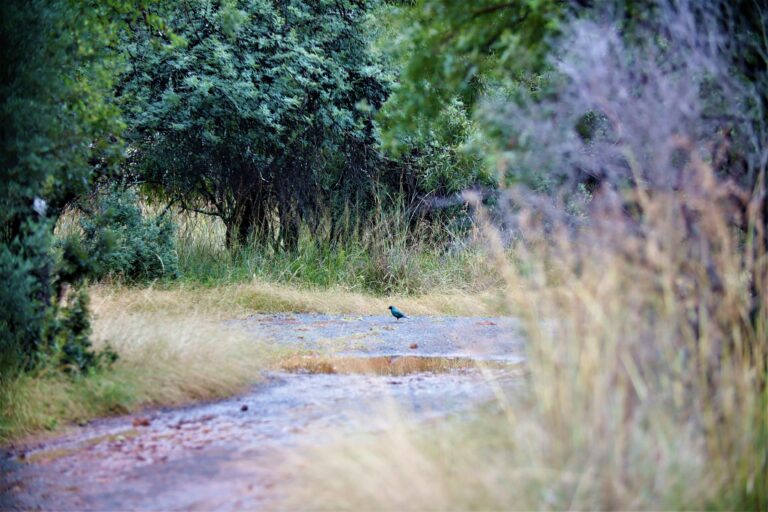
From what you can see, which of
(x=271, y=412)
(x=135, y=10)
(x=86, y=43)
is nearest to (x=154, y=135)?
(x=135, y=10)

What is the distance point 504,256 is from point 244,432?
6.44 feet

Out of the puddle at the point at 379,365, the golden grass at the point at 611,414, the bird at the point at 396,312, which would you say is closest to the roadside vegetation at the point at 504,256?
the golden grass at the point at 611,414

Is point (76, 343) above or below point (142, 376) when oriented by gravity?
above

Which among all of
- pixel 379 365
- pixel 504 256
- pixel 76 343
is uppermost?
pixel 504 256

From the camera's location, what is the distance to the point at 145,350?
6.98 meters

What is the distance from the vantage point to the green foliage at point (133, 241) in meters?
12.3

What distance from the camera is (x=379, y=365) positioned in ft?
27.8

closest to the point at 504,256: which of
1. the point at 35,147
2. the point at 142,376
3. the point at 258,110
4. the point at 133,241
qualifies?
the point at 142,376

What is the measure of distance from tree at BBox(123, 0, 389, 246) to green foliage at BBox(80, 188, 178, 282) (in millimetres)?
1113

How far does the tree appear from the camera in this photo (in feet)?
43.8

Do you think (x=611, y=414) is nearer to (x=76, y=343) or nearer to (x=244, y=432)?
(x=244, y=432)

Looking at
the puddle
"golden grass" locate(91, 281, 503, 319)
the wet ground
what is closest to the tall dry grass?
the wet ground

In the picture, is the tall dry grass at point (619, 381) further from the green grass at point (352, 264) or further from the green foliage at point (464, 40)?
the green grass at point (352, 264)

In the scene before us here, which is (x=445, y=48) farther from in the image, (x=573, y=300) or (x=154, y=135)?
(x=154, y=135)
